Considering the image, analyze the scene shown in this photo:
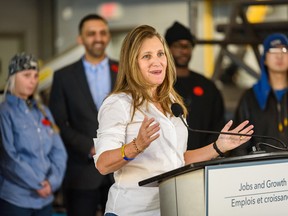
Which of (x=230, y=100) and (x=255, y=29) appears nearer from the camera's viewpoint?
(x=255, y=29)

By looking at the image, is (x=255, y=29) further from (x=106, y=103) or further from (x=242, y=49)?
(x=106, y=103)

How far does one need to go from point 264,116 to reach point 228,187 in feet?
7.02

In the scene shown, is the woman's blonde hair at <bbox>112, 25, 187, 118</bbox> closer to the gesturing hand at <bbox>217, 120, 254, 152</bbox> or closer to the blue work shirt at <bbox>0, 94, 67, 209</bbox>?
the gesturing hand at <bbox>217, 120, 254, 152</bbox>

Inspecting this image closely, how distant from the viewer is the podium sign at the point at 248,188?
3.07m

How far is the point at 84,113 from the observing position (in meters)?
5.50

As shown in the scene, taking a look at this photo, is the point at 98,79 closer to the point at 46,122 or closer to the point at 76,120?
the point at 76,120

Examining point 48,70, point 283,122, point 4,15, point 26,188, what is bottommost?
point 26,188

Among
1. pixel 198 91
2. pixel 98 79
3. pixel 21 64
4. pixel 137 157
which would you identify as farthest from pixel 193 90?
pixel 137 157

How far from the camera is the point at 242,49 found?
31.3 ft

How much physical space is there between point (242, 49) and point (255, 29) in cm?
246

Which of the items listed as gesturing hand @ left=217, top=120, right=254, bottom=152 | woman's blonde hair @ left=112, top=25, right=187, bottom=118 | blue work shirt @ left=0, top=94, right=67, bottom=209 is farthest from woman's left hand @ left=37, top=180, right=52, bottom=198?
gesturing hand @ left=217, top=120, right=254, bottom=152

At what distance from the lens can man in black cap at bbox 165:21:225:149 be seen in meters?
5.44

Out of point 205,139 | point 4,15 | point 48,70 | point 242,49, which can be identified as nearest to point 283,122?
point 205,139

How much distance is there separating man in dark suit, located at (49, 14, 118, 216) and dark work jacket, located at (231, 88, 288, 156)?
992 mm
